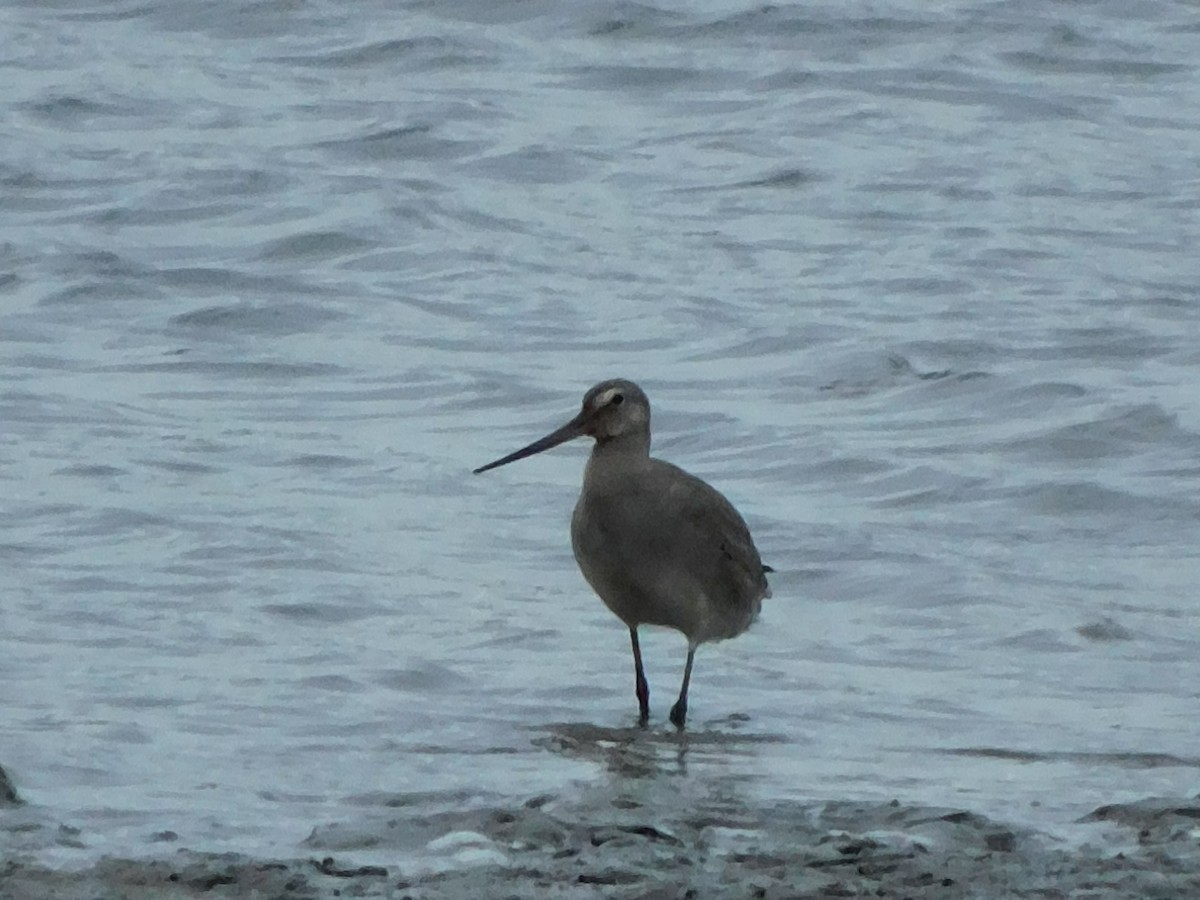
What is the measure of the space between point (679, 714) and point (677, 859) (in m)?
2.28

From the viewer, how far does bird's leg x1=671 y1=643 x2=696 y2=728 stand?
816cm

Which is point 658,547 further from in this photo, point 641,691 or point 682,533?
point 641,691

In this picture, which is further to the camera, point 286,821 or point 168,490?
point 168,490

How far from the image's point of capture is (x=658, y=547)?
832 centimetres

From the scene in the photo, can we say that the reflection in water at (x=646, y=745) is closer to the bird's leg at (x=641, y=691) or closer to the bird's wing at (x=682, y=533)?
the bird's leg at (x=641, y=691)

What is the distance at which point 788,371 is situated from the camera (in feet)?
44.0

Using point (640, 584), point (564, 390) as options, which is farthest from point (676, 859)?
point (564, 390)

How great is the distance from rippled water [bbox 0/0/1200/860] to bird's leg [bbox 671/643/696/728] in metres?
0.10

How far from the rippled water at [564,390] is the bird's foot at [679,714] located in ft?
0.30

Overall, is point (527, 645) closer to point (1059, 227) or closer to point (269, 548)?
point (269, 548)

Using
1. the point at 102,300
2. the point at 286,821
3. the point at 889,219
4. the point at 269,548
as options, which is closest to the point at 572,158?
the point at 889,219

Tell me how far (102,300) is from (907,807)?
868cm

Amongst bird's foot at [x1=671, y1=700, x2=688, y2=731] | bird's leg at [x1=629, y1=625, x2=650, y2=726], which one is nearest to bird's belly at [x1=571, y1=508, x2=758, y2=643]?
bird's leg at [x1=629, y1=625, x2=650, y2=726]

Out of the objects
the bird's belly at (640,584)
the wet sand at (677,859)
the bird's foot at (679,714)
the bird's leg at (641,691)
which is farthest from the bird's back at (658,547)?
the wet sand at (677,859)
